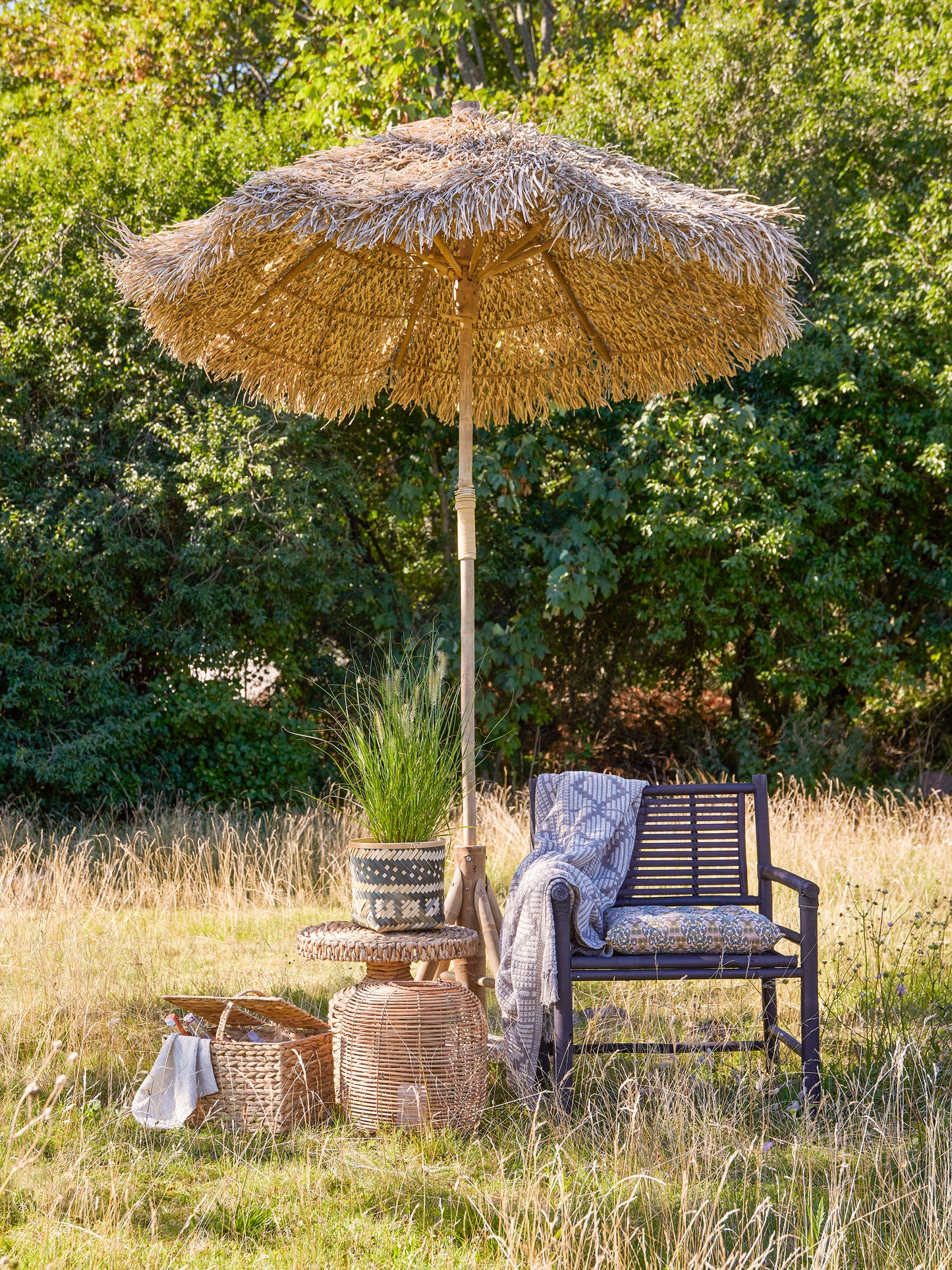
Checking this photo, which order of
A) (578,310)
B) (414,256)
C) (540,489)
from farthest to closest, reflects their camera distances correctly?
1. (540,489)
2. (578,310)
3. (414,256)

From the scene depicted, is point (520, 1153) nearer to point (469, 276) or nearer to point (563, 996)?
point (563, 996)

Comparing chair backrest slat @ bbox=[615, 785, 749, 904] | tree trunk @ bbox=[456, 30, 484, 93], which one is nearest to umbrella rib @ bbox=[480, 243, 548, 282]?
chair backrest slat @ bbox=[615, 785, 749, 904]

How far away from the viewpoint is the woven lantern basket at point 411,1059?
2.80 meters

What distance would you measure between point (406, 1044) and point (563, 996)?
1.35 feet

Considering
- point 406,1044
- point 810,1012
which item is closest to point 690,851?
point 810,1012

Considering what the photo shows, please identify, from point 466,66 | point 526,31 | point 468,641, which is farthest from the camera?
point 526,31

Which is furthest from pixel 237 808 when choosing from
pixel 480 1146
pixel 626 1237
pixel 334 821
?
pixel 626 1237

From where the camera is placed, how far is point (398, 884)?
2.96 metres

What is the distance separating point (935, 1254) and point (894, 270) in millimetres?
6915

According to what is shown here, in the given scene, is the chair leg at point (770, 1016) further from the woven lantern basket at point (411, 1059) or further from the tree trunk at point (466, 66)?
the tree trunk at point (466, 66)

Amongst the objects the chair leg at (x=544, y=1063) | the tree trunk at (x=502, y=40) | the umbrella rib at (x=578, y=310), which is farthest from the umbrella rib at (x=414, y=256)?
the tree trunk at (x=502, y=40)

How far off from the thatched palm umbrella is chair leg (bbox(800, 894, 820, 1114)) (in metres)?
0.95

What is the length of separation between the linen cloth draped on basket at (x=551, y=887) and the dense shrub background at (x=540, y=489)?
326 centimetres

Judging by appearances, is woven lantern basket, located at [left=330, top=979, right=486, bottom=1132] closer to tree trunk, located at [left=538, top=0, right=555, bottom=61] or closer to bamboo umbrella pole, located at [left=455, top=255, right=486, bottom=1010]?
bamboo umbrella pole, located at [left=455, top=255, right=486, bottom=1010]
